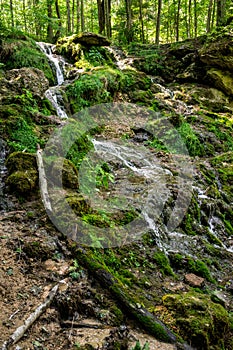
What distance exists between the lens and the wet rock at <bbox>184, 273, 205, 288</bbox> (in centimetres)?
536

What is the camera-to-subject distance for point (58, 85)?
448 inches

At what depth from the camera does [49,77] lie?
37.7ft

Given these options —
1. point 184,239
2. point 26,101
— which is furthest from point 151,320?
point 26,101

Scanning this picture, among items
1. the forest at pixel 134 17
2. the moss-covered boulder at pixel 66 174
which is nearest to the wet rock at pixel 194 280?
the moss-covered boulder at pixel 66 174

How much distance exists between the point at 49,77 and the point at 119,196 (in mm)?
6827

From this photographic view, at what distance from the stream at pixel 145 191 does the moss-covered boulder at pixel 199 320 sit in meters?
1.69

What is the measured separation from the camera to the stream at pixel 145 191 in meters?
6.34

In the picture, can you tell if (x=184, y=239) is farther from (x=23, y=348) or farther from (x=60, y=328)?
(x=23, y=348)

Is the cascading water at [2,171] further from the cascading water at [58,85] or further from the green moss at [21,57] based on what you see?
the green moss at [21,57]

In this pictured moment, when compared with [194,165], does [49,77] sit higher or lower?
higher

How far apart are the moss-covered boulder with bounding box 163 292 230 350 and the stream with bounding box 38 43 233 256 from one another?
169 centimetres

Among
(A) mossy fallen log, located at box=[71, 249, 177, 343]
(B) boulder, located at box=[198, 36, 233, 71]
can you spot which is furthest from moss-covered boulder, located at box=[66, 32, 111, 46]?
(A) mossy fallen log, located at box=[71, 249, 177, 343]

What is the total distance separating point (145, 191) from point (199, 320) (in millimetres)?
3557

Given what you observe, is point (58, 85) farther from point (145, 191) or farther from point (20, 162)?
point (20, 162)
